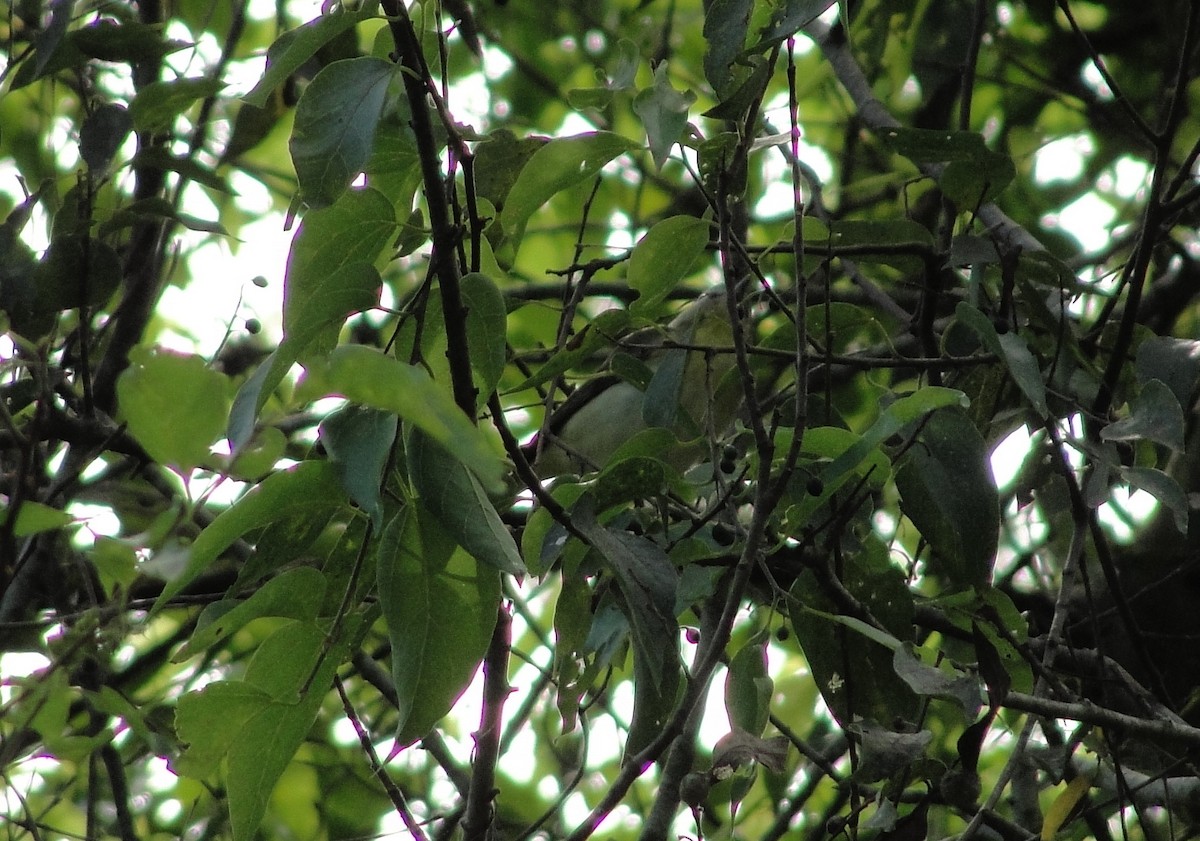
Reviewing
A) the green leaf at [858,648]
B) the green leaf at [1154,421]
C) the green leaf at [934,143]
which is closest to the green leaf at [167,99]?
the green leaf at [934,143]

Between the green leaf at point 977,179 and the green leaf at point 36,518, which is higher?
the green leaf at point 977,179

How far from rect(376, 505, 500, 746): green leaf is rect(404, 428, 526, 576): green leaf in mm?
85

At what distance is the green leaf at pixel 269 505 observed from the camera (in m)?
1.31

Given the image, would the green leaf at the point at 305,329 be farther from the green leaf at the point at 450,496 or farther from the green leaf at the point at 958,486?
the green leaf at the point at 958,486

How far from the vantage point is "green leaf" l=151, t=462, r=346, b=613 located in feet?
4.31

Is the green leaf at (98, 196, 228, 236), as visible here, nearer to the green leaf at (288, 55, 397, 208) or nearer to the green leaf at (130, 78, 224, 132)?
the green leaf at (130, 78, 224, 132)

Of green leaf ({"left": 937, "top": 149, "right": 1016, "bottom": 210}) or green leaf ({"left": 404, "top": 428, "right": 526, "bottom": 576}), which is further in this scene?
green leaf ({"left": 937, "top": 149, "right": 1016, "bottom": 210})

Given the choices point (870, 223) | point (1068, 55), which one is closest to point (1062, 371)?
point (870, 223)

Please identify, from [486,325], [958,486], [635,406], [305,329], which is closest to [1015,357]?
[958,486]

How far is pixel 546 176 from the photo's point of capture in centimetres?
168

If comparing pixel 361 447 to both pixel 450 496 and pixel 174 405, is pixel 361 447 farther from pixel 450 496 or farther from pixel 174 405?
pixel 174 405

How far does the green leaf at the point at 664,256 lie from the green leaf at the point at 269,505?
2.12 feet

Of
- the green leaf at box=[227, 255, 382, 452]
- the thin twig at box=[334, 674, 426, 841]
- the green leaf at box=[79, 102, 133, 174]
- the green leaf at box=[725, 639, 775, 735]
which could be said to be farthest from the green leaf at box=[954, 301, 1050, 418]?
the green leaf at box=[79, 102, 133, 174]

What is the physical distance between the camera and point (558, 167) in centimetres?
167
